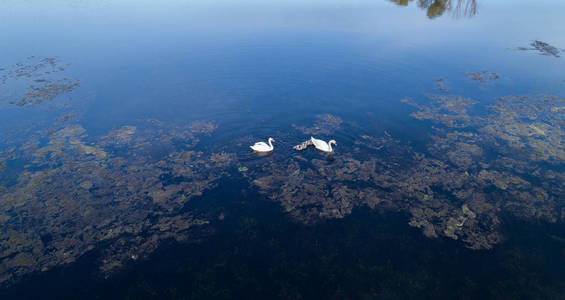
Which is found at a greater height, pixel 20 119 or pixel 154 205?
pixel 20 119

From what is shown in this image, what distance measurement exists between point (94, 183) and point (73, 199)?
774 millimetres

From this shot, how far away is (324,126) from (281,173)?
373 centimetres

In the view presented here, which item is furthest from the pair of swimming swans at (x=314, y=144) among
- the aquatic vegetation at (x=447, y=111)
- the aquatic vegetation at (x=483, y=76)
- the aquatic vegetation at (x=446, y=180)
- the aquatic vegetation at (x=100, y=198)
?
the aquatic vegetation at (x=483, y=76)

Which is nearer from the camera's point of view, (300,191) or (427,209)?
(427,209)

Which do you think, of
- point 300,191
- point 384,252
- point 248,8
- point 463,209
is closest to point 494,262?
point 463,209

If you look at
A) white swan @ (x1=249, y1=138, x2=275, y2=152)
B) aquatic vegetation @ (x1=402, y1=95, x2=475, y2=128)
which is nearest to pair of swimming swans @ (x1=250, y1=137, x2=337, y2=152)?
white swan @ (x1=249, y1=138, x2=275, y2=152)

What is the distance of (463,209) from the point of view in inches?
320

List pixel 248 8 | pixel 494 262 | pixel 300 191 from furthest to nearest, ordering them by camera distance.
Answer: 1. pixel 248 8
2. pixel 300 191
3. pixel 494 262

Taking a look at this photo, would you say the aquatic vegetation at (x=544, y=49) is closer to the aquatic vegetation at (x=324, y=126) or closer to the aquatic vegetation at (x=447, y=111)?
the aquatic vegetation at (x=447, y=111)

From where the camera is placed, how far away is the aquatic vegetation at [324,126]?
457 inches

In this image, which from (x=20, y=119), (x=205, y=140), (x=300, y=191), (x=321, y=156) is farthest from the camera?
(x=20, y=119)

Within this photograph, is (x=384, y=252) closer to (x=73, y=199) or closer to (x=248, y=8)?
(x=73, y=199)

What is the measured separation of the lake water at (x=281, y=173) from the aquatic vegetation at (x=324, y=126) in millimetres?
92

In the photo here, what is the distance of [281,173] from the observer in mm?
9375
